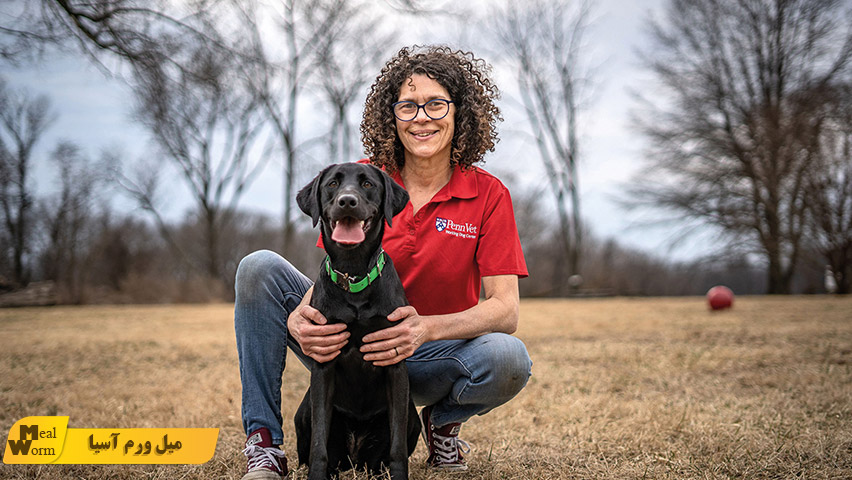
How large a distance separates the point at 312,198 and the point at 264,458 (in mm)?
984

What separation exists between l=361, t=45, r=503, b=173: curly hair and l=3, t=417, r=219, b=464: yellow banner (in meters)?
1.38

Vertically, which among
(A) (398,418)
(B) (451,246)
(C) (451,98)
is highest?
(C) (451,98)

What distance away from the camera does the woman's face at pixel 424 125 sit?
230 centimetres

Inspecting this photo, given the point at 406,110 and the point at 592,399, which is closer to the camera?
the point at 406,110

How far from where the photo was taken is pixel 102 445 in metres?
2.22

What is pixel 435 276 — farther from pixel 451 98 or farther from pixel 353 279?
pixel 451 98

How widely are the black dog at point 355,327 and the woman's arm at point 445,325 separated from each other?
0.05 meters

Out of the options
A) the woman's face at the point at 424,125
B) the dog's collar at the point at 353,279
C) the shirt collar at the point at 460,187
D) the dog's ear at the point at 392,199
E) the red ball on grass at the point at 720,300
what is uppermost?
the woman's face at the point at 424,125

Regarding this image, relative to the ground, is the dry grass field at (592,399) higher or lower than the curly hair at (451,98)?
lower

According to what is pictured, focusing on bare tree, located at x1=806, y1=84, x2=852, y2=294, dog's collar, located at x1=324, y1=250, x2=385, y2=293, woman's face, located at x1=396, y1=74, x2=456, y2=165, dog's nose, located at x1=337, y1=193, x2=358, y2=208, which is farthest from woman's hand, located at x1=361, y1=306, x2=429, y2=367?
bare tree, located at x1=806, y1=84, x2=852, y2=294

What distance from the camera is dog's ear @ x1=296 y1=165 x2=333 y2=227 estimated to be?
80.8 inches

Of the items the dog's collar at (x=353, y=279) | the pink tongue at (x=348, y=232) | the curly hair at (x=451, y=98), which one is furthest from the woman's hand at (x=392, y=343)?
the curly hair at (x=451, y=98)

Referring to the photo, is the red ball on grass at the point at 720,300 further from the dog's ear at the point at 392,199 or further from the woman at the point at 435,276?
the dog's ear at the point at 392,199

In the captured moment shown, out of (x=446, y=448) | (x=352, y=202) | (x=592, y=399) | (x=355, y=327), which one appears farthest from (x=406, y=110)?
(x=592, y=399)
